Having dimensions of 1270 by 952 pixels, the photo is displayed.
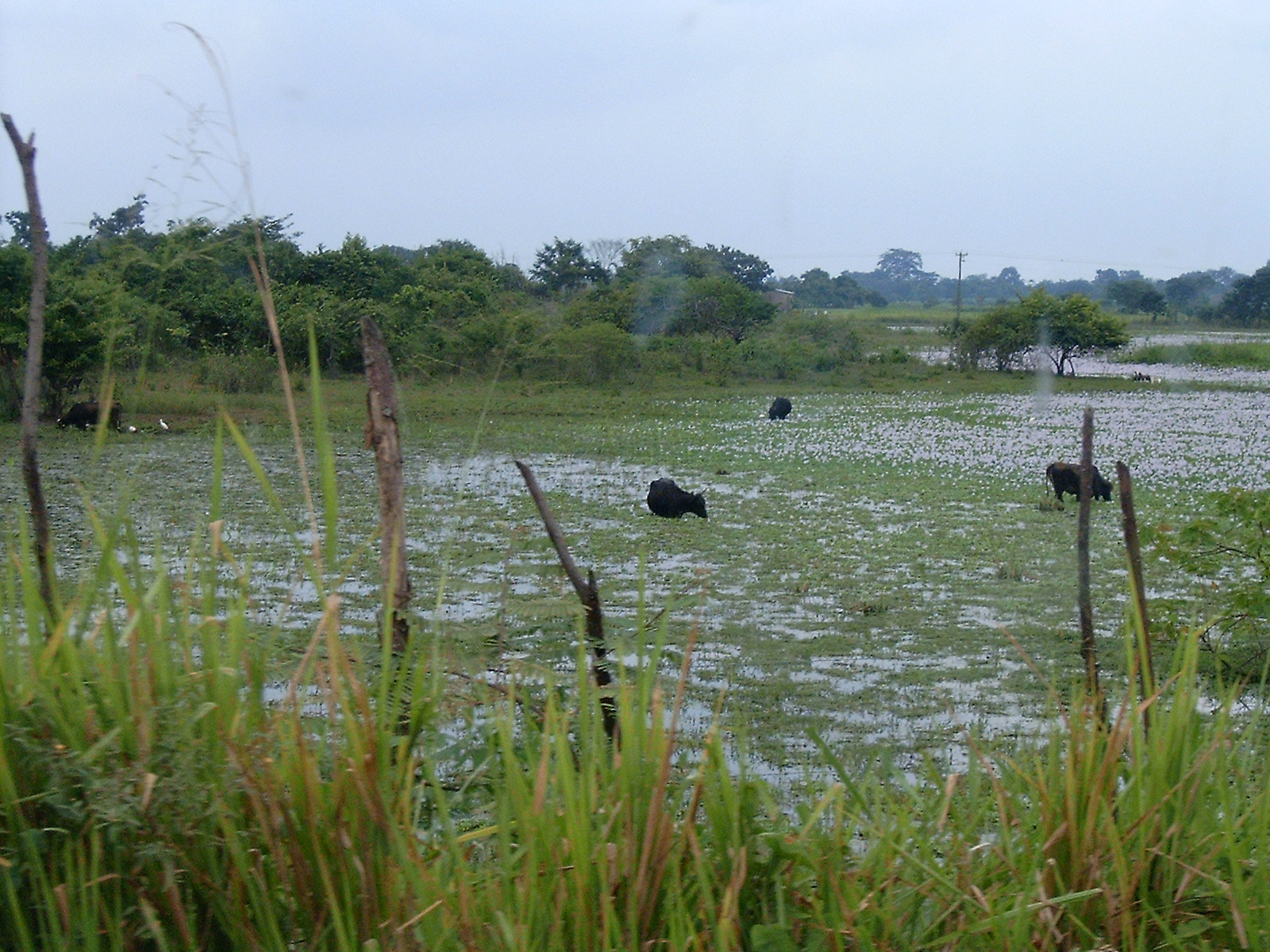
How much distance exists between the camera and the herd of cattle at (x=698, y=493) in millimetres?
9406

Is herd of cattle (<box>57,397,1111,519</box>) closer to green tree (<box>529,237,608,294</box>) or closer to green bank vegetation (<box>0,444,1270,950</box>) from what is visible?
green bank vegetation (<box>0,444,1270,950</box>)

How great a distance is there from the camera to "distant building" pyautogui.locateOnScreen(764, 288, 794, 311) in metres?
27.3

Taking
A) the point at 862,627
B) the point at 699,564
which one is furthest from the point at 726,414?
the point at 862,627

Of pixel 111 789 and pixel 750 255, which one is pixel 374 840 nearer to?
pixel 111 789

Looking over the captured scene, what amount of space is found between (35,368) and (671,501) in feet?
25.3

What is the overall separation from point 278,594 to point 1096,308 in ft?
72.2

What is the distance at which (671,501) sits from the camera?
30.8 feet

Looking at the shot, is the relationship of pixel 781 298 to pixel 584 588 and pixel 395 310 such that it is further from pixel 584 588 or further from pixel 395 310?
pixel 584 588

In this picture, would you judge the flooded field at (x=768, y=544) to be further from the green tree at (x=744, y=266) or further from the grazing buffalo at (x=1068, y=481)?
the green tree at (x=744, y=266)

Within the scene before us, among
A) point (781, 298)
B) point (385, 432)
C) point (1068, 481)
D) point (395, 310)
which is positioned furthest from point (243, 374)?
point (781, 298)

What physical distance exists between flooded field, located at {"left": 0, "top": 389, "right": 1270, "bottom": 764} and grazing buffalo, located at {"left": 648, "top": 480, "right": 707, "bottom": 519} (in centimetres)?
17

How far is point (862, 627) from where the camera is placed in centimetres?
604

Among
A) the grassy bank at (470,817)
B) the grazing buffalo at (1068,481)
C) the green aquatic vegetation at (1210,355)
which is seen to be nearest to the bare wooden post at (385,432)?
the grassy bank at (470,817)

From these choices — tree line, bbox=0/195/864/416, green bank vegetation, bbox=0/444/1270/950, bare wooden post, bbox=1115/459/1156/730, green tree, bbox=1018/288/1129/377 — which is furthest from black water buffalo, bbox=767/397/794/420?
green bank vegetation, bbox=0/444/1270/950
